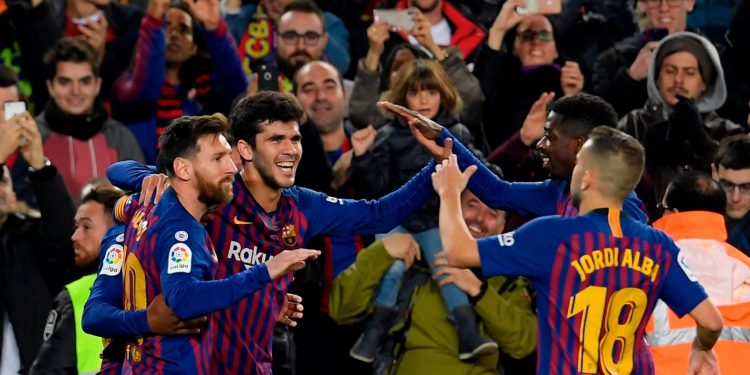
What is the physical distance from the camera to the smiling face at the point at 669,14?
11.0 meters

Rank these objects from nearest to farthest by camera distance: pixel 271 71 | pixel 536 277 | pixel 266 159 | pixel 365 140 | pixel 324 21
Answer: pixel 536 277, pixel 266 159, pixel 365 140, pixel 271 71, pixel 324 21

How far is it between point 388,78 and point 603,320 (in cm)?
415

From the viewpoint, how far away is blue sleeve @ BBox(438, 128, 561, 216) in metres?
7.60

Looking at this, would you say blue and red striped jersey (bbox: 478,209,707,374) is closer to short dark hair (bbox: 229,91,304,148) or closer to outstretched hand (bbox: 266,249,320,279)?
outstretched hand (bbox: 266,249,320,279)

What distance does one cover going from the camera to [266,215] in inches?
296

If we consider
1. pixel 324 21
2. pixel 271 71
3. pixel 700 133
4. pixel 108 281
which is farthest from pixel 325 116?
pixel 108 281

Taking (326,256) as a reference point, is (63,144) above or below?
above

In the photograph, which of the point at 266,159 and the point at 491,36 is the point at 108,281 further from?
the point at 491,36

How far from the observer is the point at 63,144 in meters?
10.3

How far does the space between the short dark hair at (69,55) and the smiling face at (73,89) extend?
0.04 meters

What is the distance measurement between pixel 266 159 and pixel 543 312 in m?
1.68

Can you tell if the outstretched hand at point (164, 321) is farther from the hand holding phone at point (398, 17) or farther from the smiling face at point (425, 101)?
the hand holding phone at point (398, 17)

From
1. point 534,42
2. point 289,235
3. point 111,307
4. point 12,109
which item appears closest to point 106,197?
point 12,109

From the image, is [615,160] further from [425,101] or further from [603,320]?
[425,101]
